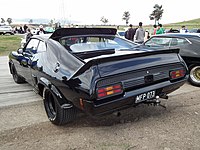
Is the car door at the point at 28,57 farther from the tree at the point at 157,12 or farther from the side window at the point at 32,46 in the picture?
the tree at the point at 157,12

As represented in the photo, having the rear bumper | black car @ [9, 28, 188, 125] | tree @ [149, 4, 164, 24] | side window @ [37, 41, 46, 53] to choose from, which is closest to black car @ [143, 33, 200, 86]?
black car @ [9, 28, 188, 125]

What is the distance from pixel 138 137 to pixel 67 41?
183 centimetres

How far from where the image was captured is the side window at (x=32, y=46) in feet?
13.2

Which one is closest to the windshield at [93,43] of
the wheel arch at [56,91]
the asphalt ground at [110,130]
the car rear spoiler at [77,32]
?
the car rear spoiler at [77,32]

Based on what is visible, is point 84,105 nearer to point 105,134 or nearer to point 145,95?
point 105,134

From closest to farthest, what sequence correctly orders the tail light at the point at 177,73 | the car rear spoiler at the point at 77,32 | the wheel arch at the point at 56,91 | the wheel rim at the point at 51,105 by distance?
the wheel arch at the point at 56,91 → the tail light at the point at 177,73 → the wheel rim at the point at 51,105 → the car rear spoiler at the point at 77,32

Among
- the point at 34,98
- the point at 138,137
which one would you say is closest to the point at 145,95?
the point at 138,137

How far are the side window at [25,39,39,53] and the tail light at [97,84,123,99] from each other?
2111 mm

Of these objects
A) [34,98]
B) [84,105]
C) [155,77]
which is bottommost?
[34,98]

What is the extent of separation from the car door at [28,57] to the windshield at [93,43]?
942mm

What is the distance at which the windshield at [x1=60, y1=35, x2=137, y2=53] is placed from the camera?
328 centimetres

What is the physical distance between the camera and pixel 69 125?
3184 millimetres

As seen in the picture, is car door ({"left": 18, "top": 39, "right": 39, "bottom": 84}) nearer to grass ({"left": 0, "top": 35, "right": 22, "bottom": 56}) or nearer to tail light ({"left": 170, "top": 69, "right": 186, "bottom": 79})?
tail light ({"left": 170, "top": 69, "right": 186, "bottom": 79})

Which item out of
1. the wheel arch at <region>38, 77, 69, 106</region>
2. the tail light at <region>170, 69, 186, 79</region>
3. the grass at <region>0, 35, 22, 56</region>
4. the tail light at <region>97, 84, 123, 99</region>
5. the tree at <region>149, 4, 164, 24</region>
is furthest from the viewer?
the tree at <region>149, 4, 164, 24</region>
